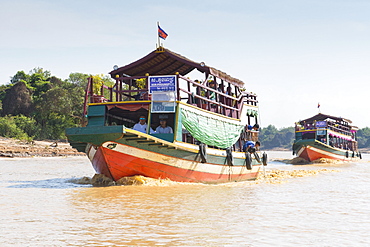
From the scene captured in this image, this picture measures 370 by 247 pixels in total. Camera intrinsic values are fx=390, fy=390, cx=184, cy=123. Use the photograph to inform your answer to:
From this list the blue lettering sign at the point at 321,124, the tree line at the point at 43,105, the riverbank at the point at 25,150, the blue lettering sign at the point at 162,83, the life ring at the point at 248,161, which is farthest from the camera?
the tree line at the point at 43,105

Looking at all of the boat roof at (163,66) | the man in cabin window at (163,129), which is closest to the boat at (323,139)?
the boat roof at (163,66)

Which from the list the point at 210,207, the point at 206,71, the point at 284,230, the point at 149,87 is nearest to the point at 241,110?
the point at 206,71

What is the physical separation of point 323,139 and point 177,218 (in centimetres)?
2861

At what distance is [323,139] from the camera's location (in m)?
32.4

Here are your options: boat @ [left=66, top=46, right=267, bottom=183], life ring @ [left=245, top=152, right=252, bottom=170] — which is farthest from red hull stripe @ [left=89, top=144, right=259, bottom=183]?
life ring @ [left=245, top=152, right=252, bottom=170]

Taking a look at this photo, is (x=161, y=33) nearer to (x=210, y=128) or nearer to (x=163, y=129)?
(x=163, y=129)

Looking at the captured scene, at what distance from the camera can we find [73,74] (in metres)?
47.2

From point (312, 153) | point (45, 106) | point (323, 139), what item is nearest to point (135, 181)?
point (312, 153)

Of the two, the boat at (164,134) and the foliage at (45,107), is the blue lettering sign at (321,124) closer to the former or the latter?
the boat at (164,134)

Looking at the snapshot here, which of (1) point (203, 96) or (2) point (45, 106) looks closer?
(1) point (203, 96)

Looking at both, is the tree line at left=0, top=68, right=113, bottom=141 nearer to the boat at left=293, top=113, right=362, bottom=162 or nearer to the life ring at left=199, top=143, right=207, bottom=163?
the boat at left=293, top=113, right=362, bottom=162

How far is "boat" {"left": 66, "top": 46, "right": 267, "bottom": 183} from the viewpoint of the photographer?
32.2ft

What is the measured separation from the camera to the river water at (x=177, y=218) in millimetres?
5016

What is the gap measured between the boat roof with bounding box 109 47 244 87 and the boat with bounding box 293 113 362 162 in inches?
705
